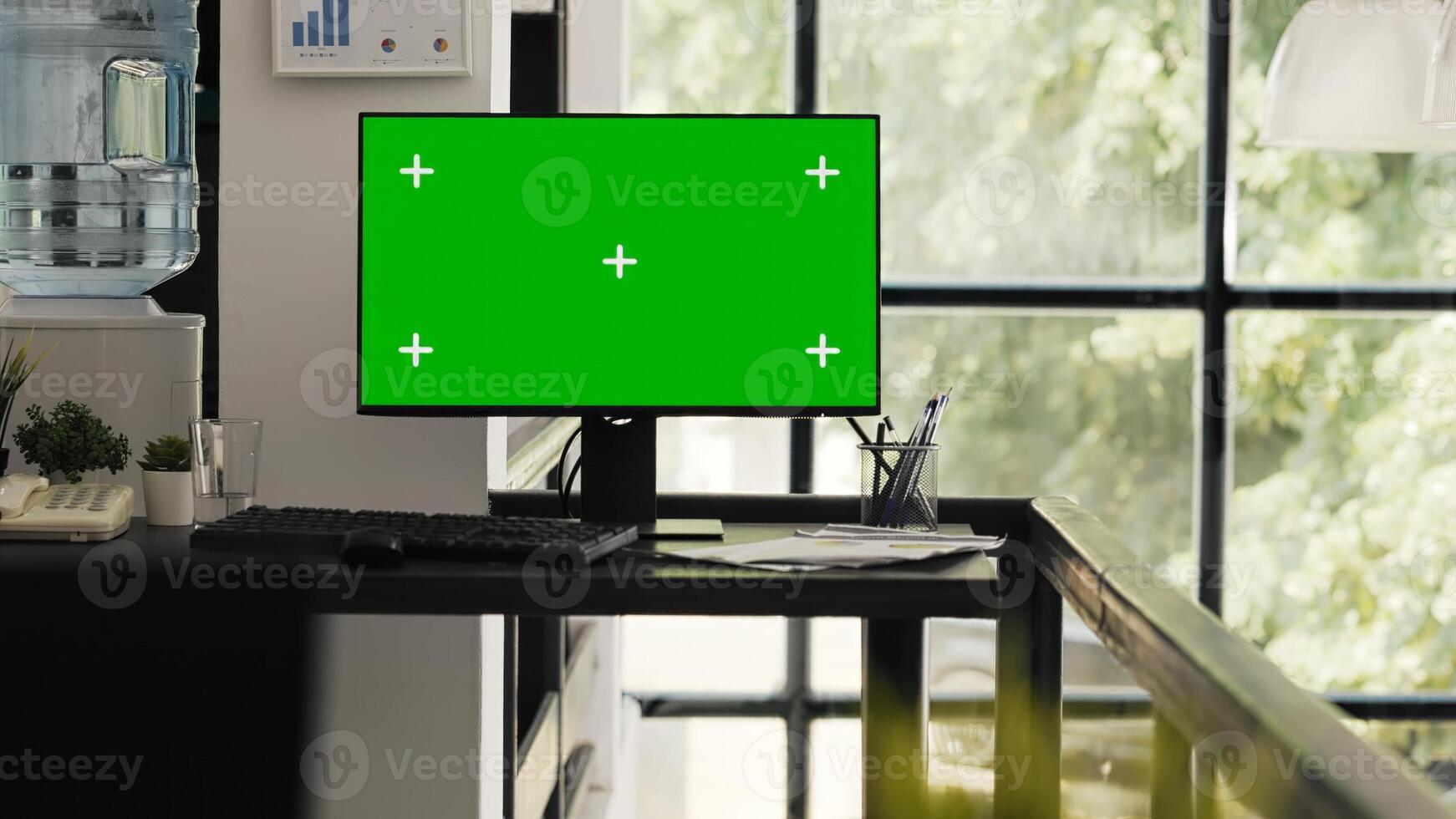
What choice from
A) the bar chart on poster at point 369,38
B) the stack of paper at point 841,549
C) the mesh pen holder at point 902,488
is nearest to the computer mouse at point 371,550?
the stack of paper at point 841,549

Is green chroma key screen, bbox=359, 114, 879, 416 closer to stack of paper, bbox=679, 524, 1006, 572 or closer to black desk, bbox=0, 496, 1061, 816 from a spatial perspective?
stack of paper, bbox=679, 524, 1006, 572

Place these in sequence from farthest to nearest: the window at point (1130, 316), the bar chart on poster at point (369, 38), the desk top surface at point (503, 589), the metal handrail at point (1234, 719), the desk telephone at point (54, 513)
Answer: the window at point (1130, 316)
the bar chart on poster at point (369, 38)
the desk telephone at point (54, 513)
the desk top surface at point (503, 589)
the metal handrail at point (1234, 719)

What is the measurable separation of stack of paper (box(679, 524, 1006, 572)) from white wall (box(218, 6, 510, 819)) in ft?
1.61

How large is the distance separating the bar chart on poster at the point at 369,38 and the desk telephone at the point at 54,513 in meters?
0.60

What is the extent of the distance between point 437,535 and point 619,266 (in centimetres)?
39

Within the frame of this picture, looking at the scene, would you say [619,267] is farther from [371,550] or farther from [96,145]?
[96,145]

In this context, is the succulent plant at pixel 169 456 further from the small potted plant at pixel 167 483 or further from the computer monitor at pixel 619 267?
the computer monitor at pixel 619 267

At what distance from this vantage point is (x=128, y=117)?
1930 millimetres

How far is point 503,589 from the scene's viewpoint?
1.14m

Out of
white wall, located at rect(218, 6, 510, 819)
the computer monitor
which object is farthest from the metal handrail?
white wall, located at rect(218, 6, 510, 819)

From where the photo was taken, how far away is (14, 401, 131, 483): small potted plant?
4.73 feet

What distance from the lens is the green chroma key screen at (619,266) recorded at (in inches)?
57.4

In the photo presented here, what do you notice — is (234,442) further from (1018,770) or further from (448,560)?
(1018,770)

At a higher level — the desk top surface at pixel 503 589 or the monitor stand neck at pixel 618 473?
the monitor stand neck at pixel 618 473
